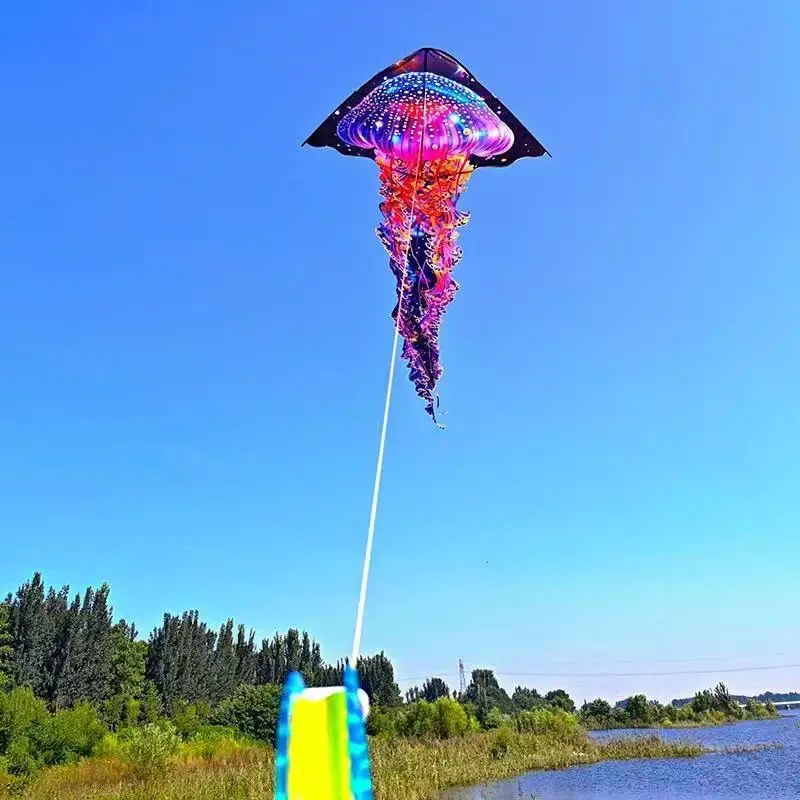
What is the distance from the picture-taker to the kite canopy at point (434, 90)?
4.47 metres

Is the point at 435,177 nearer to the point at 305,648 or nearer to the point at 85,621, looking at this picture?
the point at 85,621

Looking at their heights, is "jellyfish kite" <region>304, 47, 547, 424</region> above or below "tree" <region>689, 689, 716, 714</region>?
above

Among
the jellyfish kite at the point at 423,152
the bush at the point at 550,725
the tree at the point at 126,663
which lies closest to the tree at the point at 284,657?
the tree at the point at 126,663

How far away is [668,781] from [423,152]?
2268 cm

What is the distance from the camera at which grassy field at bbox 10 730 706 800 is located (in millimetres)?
14016

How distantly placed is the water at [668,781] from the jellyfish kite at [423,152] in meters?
16.0

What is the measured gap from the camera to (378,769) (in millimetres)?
16266

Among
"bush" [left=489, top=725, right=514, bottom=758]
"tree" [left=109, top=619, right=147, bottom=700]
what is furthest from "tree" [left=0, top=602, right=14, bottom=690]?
"bush" [left=489, top=725, right=514, bottom=758]

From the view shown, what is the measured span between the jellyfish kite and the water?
629 inches

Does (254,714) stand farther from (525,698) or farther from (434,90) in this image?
(525,698)

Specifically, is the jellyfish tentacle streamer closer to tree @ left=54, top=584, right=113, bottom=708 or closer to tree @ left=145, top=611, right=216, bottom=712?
tree @ left=54, top=584, right=113, bottom=708

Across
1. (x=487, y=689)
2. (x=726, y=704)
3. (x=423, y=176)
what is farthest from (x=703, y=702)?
(x=423, y=176)

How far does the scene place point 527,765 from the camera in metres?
23.9

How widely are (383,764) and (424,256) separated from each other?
54.7 ft
